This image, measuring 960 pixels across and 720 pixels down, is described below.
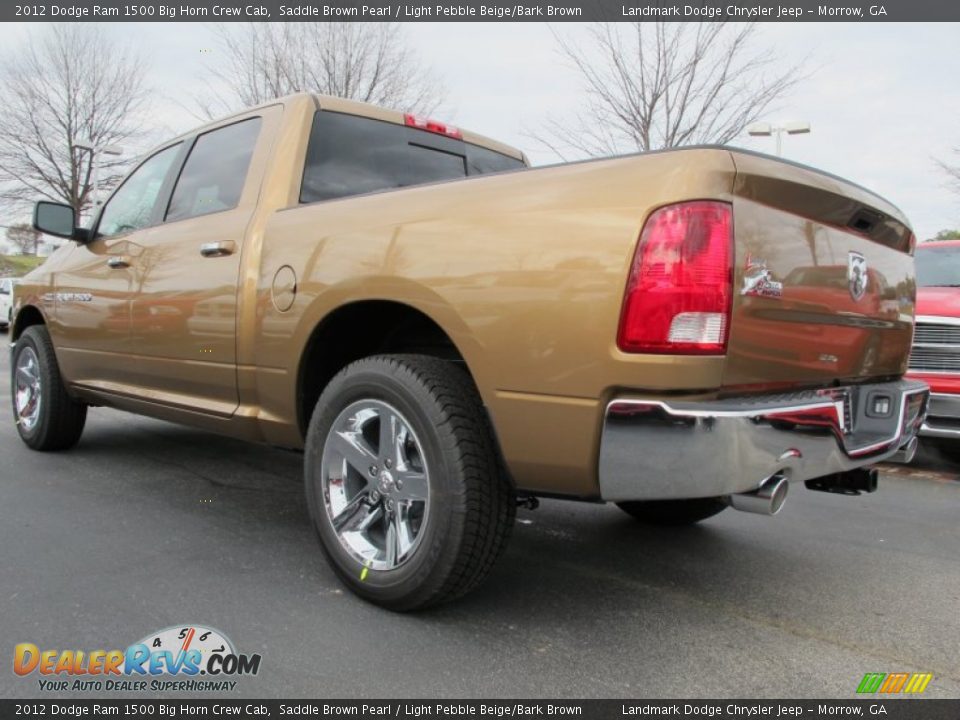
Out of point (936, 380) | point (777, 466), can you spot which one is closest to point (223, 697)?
point (777, 466)

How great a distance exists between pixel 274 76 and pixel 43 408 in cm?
1481

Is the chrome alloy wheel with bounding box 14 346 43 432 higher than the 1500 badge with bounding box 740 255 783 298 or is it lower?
lower

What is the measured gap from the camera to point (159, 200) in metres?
4.01

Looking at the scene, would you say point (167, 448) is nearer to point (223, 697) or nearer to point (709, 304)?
point (223, 697)

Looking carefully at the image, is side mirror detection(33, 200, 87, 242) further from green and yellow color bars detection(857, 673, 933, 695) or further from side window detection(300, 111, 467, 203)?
green and yellow color bars detection(857, 673, 933, 695)

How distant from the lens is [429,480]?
236cm

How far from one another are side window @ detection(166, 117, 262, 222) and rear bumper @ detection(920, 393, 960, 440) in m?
4.74

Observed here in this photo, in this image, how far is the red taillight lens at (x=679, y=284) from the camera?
199 centimetres

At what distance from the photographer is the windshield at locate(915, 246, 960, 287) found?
6074mm

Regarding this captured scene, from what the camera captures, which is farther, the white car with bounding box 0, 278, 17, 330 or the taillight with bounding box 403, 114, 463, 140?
the white car with bounding box 0, 278, 17, 330

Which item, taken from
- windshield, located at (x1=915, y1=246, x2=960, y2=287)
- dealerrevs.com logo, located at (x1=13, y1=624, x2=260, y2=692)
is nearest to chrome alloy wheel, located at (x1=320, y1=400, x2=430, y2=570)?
dealerrevs.com logo, located at (x1=13, y1=624, x2=260, y2=692)

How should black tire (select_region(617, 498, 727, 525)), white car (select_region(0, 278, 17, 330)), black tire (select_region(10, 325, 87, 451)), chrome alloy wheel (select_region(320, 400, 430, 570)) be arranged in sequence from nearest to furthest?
chrome alloy wheel (select_region(320, 400, 430, 570))
black tire (select_region(617, 498, 727, 525))
black tire (select_region(10, 325, 87, 451))
white car (select_region(0, 278, 17, 330))

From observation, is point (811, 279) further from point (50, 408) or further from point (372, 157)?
point (50, 408)

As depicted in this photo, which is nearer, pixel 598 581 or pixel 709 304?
pixel 709 304
